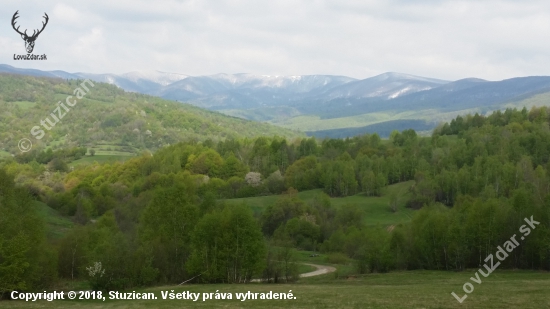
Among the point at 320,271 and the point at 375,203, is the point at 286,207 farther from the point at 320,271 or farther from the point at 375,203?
the point at 320,271

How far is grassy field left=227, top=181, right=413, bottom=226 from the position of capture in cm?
10716

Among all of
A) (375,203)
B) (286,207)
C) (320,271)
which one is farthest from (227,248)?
(375,203)

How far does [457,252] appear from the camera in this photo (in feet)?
179

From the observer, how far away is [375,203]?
4715 inches

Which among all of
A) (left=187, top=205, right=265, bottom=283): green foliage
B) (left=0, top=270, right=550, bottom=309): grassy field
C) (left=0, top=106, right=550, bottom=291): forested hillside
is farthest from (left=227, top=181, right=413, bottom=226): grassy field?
(left=0, top=270, right=550, bottom=309): grassy field

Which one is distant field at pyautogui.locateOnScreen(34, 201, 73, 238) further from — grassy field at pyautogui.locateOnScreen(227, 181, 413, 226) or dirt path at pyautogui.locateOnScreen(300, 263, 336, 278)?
dirt path at pyautogui.locateOnScreen(300, 263, 336, 278)

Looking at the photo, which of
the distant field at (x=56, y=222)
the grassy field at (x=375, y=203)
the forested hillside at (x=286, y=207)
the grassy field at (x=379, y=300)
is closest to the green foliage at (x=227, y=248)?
the forested hillside at (x=286, y=207)

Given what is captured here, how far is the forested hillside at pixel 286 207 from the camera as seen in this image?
48.2m

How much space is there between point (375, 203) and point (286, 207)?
27.0 meters

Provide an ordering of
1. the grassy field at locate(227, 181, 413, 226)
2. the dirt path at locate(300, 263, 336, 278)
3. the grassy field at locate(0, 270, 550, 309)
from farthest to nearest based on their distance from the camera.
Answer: the grassy field at locate(227, 181, 413, 226), the dirt path at locate(300, 263, 336, 278), the grassy field at locate(0, 270, 550, 309)

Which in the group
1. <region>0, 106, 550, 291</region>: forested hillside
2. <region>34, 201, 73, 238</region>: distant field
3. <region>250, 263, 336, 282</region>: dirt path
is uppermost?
<region>0, 106, 550, 291</region>: forested hillside

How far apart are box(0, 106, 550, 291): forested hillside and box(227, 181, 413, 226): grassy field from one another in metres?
1.57

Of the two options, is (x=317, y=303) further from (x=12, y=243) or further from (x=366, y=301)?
(x=12, y=243)

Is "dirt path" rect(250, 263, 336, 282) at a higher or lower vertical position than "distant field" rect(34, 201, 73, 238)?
lower
